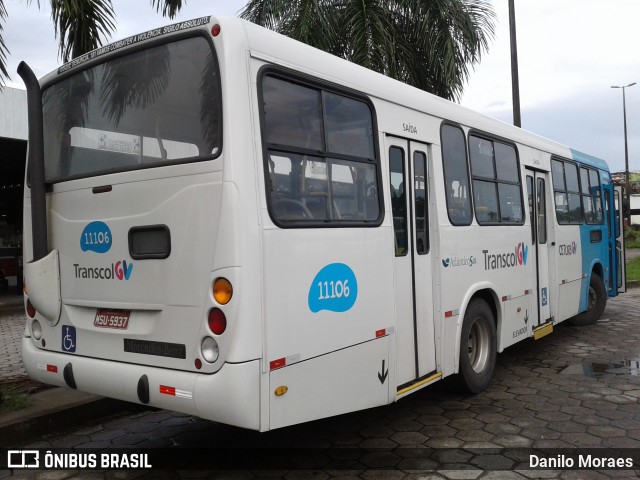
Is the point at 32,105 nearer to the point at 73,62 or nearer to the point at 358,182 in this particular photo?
the point at 73,62

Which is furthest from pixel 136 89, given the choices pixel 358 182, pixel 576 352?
pixel 576 352

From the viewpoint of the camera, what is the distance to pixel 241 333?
10.8 feet

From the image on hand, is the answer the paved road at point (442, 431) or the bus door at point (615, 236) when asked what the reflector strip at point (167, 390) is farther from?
the bus door at point (615, 236)

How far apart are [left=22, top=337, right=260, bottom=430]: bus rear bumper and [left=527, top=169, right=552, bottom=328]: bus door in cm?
481

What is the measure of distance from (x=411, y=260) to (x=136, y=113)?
248 cm

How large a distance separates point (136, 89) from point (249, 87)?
963mm

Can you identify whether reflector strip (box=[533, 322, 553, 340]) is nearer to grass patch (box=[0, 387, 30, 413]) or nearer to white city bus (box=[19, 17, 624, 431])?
white city bus (box=[19, 17, 624, 431])

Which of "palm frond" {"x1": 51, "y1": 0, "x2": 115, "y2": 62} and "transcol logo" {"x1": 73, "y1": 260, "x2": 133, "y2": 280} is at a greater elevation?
"palm frond" {"x1": 51, "y1": 0, "x2": 115, "y2": 62}

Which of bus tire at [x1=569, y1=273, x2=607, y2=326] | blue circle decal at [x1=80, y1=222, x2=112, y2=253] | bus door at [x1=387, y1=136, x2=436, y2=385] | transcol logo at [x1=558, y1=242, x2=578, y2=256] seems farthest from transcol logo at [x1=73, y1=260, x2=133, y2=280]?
bus tire at [x1=569, y1=273, x2=607, y2=326]

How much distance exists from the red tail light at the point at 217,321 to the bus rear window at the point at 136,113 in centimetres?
93

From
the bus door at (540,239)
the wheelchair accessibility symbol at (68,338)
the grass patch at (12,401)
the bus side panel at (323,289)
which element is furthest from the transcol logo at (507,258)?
the grass patch at (12,401)

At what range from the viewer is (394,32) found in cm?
989

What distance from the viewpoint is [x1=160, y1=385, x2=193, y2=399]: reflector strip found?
11.1 feet

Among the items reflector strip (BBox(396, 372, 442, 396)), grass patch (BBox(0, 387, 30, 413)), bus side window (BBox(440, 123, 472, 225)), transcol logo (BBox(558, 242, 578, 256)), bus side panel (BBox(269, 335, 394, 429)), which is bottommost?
grass patch (BBox(0, 387, 30, 413))
